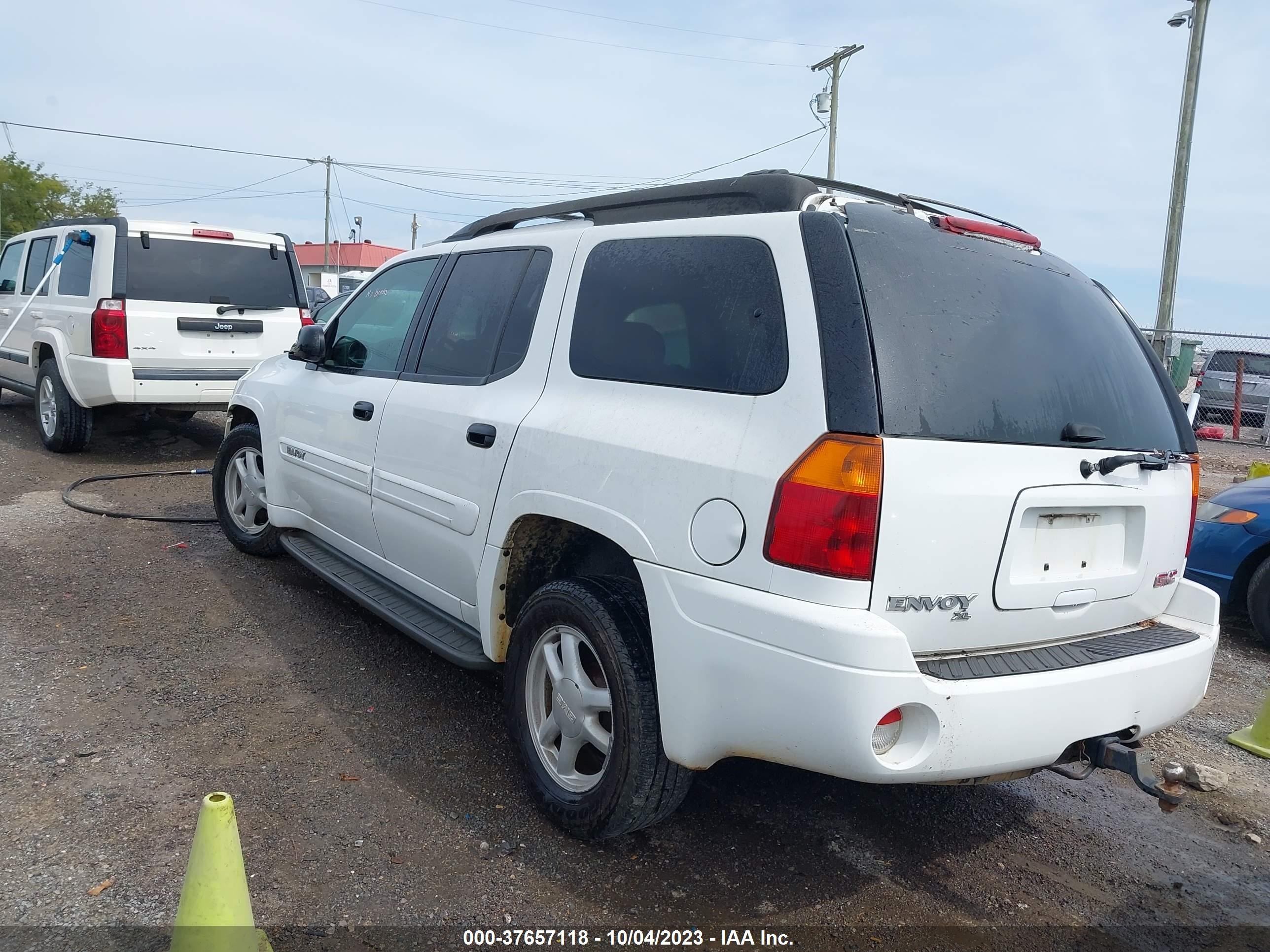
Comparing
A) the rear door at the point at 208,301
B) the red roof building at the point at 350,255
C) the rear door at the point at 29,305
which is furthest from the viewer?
the red roof building at the point at 350,255

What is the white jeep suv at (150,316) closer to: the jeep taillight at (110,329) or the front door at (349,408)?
the jeep taillight at (110,329)

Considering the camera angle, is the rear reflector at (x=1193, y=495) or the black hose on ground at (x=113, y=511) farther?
the black hose on ground at (x=113, y=511)

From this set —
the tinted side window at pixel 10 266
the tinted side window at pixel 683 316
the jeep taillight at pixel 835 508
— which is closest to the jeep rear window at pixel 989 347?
the jeep taillight at pixel 835 508

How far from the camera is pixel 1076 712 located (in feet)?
8.08

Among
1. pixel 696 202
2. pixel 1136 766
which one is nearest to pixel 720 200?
pixel 696 202

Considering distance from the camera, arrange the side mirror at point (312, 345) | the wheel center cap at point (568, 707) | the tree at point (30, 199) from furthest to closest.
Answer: the tree at point (30, 199) < the side mirror at point (312, 345) < the wheel center cap at point (568, 707)

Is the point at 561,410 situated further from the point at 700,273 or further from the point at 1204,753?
the point at 1204,753

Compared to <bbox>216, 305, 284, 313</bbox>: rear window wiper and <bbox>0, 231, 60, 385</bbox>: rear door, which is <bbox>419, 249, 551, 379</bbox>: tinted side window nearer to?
<bbox>216, 305, 284, 313</bbox>: rear window wiper

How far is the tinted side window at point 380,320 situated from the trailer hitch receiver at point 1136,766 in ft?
9.84

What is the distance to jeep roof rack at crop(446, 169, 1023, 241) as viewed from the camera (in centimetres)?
268

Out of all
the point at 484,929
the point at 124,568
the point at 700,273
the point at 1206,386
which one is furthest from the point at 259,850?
the point at 1206,386

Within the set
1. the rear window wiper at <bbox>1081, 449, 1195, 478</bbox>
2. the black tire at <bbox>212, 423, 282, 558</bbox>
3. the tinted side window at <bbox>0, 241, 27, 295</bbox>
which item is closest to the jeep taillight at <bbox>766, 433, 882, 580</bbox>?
the rear window wiper at <bbox>1081, 449, 1195, 478</bbox>

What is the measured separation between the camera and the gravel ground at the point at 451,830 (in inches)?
102

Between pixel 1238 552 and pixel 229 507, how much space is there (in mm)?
5853
